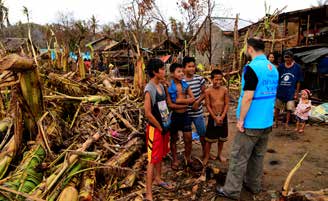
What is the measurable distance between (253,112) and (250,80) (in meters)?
0.37

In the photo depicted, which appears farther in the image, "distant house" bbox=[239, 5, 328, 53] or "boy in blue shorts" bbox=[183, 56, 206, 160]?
"distant house" bbox=[239, 5, 328, 53]

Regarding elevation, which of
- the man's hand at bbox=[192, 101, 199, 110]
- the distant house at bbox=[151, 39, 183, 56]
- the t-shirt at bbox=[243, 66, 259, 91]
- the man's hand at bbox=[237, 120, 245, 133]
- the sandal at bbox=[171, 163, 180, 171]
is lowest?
the sandal at bbox=[171, 163, 180, 171]

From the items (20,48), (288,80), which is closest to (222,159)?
(288,80)

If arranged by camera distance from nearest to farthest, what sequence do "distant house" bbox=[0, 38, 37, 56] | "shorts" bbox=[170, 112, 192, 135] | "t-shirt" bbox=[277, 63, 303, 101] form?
"shorts" bbox=[170, 112, 192, 135] → "distant house" bbox=[0, 38, 37, 56] → "t-shirt" bbox=[277, 63, 303, 101]

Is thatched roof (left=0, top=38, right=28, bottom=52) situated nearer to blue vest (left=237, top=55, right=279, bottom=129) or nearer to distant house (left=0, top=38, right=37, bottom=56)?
distant house (left=0, top=38, right=37, bottom=56)

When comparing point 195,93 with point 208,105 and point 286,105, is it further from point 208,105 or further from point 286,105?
point 286,105

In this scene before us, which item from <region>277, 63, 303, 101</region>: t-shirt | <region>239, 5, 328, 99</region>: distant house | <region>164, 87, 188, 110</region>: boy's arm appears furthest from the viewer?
<region>239, 5, 328, 99</region>: distant house

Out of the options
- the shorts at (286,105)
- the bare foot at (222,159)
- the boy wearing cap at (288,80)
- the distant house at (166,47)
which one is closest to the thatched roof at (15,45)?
the bare foot at (222,159)

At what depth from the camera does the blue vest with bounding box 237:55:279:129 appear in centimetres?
272

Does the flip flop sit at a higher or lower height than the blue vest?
lower

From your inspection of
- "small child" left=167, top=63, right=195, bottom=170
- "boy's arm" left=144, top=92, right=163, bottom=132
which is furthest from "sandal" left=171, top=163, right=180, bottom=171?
"boy's arm" left=144, top=92, right=163, bottom=132

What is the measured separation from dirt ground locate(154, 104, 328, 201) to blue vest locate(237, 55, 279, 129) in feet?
3.32

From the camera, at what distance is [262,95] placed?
2.78 m

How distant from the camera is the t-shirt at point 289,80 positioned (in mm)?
5520
